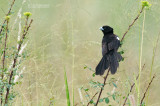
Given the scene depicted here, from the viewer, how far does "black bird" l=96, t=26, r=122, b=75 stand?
98.8 inches

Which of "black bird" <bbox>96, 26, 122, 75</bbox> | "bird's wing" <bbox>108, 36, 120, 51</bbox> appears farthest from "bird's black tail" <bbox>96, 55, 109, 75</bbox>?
"bird's wing" <bbox>108, 36, 120, 51</bbox>

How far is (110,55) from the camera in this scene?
9.24 ft

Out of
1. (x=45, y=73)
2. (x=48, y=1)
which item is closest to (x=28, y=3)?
(x=45, y=73)

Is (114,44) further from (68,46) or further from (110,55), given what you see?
(68,46)

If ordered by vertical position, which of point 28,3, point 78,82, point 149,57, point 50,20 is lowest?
point 78,82

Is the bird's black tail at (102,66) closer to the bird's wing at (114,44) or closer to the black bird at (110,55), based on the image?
the black bird at (110,55)

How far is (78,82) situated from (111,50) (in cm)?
205

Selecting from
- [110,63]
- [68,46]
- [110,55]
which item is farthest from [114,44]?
[68,46]

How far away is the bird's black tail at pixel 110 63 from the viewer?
2.47 meters

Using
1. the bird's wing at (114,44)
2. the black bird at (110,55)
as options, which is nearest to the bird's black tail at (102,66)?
the black bird at (110,55)

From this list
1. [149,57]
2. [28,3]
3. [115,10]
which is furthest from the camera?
[149,57]

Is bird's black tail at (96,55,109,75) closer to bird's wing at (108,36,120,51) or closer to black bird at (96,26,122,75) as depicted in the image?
black bird at (96,26,122,75)

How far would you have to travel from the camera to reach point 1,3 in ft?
10.4

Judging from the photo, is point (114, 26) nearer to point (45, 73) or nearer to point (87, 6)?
point (45, 73)
